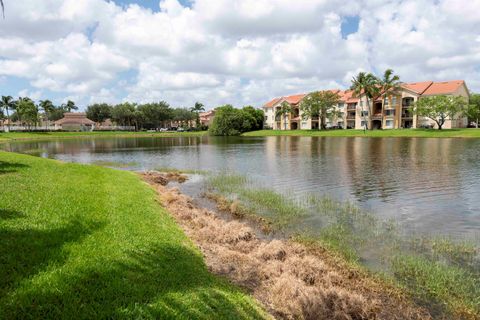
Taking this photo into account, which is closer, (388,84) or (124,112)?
(388,84)

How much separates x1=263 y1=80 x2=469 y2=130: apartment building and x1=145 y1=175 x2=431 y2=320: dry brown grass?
92.8 meters

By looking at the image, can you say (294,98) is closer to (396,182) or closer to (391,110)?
(391,110)

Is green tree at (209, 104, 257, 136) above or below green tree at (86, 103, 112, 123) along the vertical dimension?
below

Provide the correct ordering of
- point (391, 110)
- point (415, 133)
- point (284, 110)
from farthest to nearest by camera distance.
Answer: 1. point (284, 110)
2. point (391, 110)
3. point (415, 133)

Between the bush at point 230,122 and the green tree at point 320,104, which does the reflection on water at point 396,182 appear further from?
the bush at point 230,122

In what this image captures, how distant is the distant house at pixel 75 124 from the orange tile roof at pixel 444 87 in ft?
406

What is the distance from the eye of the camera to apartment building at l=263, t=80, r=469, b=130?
95.5 m

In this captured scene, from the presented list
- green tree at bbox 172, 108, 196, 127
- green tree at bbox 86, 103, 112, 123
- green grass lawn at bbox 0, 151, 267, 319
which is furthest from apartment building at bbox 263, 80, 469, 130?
green grass lawn at bbox 0, 151, 267, 319

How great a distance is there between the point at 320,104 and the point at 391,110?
21593 millimetres

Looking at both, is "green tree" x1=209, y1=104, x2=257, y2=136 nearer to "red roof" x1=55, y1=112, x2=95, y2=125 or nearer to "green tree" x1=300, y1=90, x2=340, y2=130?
"green tree" x1=300, y1=90, x2=340, y2=130

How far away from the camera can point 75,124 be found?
13950cm

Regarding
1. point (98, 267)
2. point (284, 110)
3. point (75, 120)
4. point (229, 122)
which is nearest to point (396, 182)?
point (98, 267)

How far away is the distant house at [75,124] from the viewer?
454 ft

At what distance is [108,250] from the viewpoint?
27.5ft
